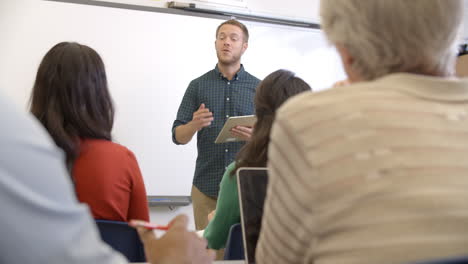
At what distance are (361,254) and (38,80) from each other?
1312mm

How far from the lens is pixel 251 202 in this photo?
1414 mm

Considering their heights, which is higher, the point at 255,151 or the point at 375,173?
the point at 375,173

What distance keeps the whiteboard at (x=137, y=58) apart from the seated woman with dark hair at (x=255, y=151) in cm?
211

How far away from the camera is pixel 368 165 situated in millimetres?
805

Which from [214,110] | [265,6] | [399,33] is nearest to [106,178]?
[399,33]

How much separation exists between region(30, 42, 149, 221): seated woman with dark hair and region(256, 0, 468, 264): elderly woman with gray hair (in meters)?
0.82

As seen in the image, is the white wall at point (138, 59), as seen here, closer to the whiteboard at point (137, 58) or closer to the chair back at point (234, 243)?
the whiteboard at point (137, 58)

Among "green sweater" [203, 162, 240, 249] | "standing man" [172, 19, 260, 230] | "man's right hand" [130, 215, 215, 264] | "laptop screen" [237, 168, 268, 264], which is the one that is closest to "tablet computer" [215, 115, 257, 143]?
"standing man" [172, 19, 260, 230]

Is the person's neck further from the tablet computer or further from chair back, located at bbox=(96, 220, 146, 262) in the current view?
chair back, located at bbox=(96, 220, 146, 262)

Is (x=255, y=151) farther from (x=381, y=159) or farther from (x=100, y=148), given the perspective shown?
(x=381, y=159)

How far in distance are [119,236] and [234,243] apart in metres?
0.34

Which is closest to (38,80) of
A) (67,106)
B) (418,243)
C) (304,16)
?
(67,106)

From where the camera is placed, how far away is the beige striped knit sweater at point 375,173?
2.57 ft

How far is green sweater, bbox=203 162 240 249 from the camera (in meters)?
1.76
